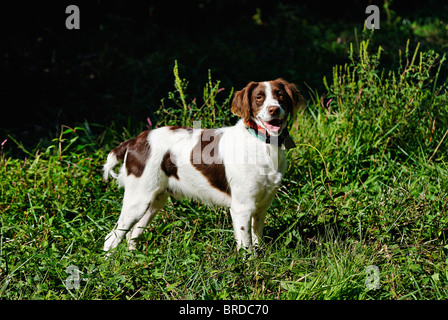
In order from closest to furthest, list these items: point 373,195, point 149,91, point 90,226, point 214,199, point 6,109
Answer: point 214,199
point 90,226
point 373,195
point 6,109
point 149,91

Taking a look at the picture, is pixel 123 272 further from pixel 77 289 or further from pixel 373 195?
pixel 373 195

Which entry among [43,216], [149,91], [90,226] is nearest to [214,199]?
[90,226]

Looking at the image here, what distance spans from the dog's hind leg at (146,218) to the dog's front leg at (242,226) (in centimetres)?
56

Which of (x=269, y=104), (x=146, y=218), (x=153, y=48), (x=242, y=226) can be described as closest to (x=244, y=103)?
(x=269, y=104)

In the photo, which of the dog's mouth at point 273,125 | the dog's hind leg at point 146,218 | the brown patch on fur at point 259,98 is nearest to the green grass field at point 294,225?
the dog's hind leg at point 146,218

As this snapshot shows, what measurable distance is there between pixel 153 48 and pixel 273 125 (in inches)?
184

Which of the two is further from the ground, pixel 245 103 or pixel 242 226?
pixel 245 103

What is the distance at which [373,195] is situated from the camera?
156 inches

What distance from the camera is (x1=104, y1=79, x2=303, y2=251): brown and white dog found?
3158 mm

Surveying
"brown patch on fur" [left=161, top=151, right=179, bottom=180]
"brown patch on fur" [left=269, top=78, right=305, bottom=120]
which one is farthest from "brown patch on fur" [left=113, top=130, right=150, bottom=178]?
"brown patch on fur" [left=269, top=78, right=305, bottom=120]

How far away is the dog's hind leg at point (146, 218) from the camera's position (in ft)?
11.5

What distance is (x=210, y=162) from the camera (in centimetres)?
329

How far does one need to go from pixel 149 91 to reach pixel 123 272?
149 inches

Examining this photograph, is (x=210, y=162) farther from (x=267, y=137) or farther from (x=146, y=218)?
(x=146, y=218)
